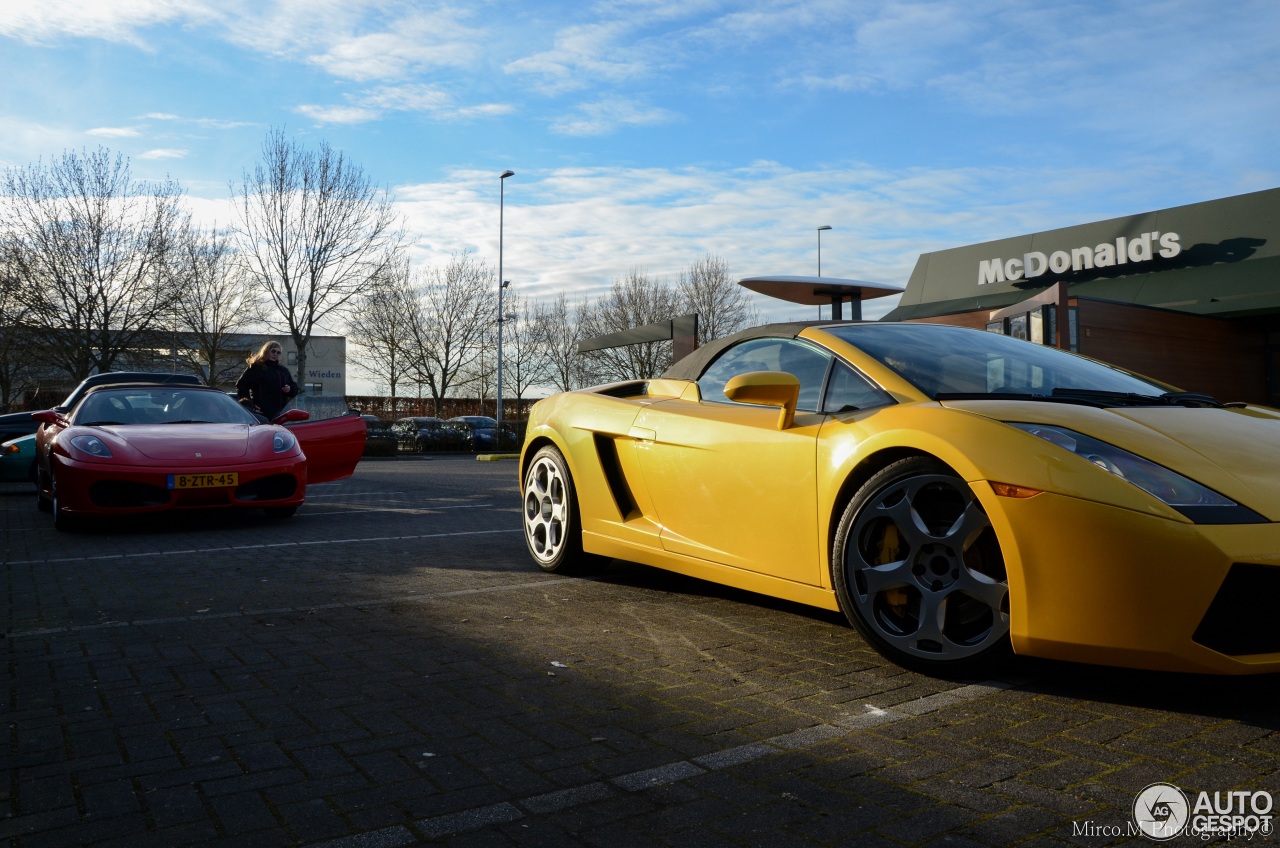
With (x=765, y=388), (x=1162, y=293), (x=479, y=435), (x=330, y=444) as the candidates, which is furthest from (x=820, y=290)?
(x=479, y=435)

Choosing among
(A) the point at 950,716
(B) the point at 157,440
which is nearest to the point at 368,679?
(A) the point at 950,716

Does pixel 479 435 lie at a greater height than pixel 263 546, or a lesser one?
lesser

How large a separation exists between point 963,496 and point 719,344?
6.00 feet

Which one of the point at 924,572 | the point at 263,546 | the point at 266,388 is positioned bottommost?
the point at 263,546

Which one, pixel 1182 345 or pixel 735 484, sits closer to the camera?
pixel 735 484

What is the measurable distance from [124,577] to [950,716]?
4.65 m

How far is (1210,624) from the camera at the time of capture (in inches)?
109

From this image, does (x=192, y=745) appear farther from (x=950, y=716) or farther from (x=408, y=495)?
(x=408, y=495)

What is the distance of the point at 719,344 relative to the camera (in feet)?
15.8

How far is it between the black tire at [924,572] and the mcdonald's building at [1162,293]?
34.3 ft

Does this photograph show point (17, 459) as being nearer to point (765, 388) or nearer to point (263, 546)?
point (263, 546)

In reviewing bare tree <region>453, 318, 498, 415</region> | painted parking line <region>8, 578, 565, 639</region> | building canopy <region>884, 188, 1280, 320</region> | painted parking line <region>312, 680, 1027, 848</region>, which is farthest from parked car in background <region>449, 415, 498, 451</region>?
painted parking line <region>312, 680, 1027, 848</region>

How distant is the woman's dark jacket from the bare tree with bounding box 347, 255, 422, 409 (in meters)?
37.7

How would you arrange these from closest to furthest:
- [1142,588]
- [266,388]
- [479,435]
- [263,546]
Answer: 1. [1142,588]
2. [263,546]
3. [266,388]
4. [479,435]
